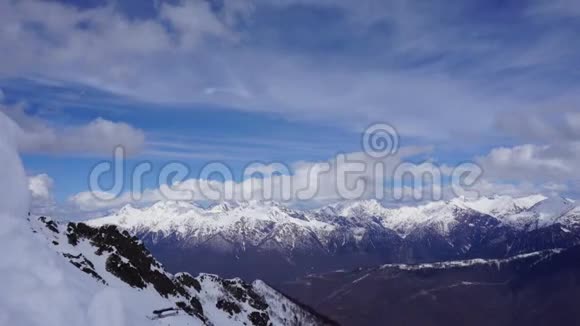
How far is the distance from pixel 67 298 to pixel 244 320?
137m

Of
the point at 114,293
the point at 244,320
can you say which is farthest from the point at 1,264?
the point at 244,320

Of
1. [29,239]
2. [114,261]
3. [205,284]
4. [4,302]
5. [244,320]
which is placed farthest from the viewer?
[205,284]

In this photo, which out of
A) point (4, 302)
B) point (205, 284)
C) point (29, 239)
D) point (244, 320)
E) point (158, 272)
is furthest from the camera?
point (205, 284)

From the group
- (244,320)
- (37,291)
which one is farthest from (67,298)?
(244,320)

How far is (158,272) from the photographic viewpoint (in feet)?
323

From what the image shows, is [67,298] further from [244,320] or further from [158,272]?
[244,320]

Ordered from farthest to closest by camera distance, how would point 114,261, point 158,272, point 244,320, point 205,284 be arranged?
point 205,284 < point 244,320 < point 158,272 < point 114,261

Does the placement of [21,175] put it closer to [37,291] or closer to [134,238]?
[37,291]

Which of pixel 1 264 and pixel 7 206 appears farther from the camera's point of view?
pixel 7 206

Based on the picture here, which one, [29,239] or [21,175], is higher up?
[21,175]

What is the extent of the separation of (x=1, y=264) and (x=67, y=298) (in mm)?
1060

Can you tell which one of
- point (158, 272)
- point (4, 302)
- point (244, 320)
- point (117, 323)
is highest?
point (4, 302)

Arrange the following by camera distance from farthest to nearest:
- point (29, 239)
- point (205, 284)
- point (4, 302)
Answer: point (205, 284)
point (29, 239)
point (4, 302)

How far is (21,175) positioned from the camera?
8.23 m
